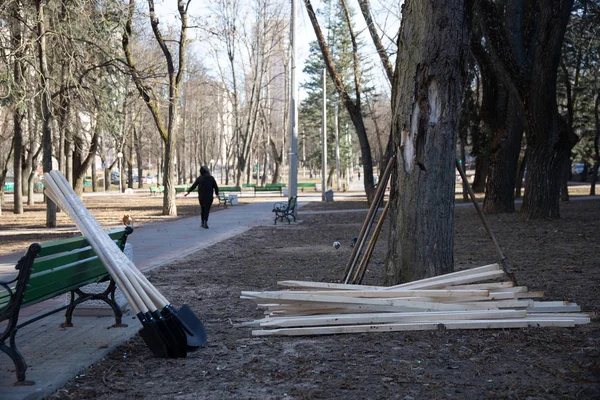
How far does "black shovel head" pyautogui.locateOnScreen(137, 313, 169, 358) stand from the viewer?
227 inches

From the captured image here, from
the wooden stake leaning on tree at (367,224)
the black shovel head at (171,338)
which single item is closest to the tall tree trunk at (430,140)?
the wooden stake leaning on tree at (367,224)

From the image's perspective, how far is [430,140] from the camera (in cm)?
801

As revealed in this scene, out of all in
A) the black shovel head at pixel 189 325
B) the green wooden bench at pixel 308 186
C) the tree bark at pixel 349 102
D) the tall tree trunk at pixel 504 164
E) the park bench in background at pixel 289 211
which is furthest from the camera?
the green wooden bench at pixel 308 186

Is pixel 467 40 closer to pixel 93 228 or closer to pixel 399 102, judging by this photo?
pixel 399 102

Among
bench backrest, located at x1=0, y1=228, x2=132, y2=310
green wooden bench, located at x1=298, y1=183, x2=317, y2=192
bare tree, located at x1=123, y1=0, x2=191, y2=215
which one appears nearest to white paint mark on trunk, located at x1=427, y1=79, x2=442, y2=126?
bench backrest, located at x1=0, y1=228, x2=132, y2=310

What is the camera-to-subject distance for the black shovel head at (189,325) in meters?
6.03

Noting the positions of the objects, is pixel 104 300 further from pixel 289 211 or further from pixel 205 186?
pixel 289 211

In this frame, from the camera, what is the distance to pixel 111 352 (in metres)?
6.10

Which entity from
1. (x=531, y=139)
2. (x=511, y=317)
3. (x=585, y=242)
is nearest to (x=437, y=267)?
(x=511, y=317)

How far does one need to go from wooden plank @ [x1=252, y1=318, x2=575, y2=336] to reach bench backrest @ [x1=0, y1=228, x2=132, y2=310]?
169 cm

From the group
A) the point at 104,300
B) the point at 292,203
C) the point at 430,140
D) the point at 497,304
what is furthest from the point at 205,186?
the point at 497,304

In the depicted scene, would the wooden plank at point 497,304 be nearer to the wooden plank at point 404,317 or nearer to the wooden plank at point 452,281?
the wooden plank at point 404,317

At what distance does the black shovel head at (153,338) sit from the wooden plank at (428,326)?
100 centimetres

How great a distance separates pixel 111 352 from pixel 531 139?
14791 mm
